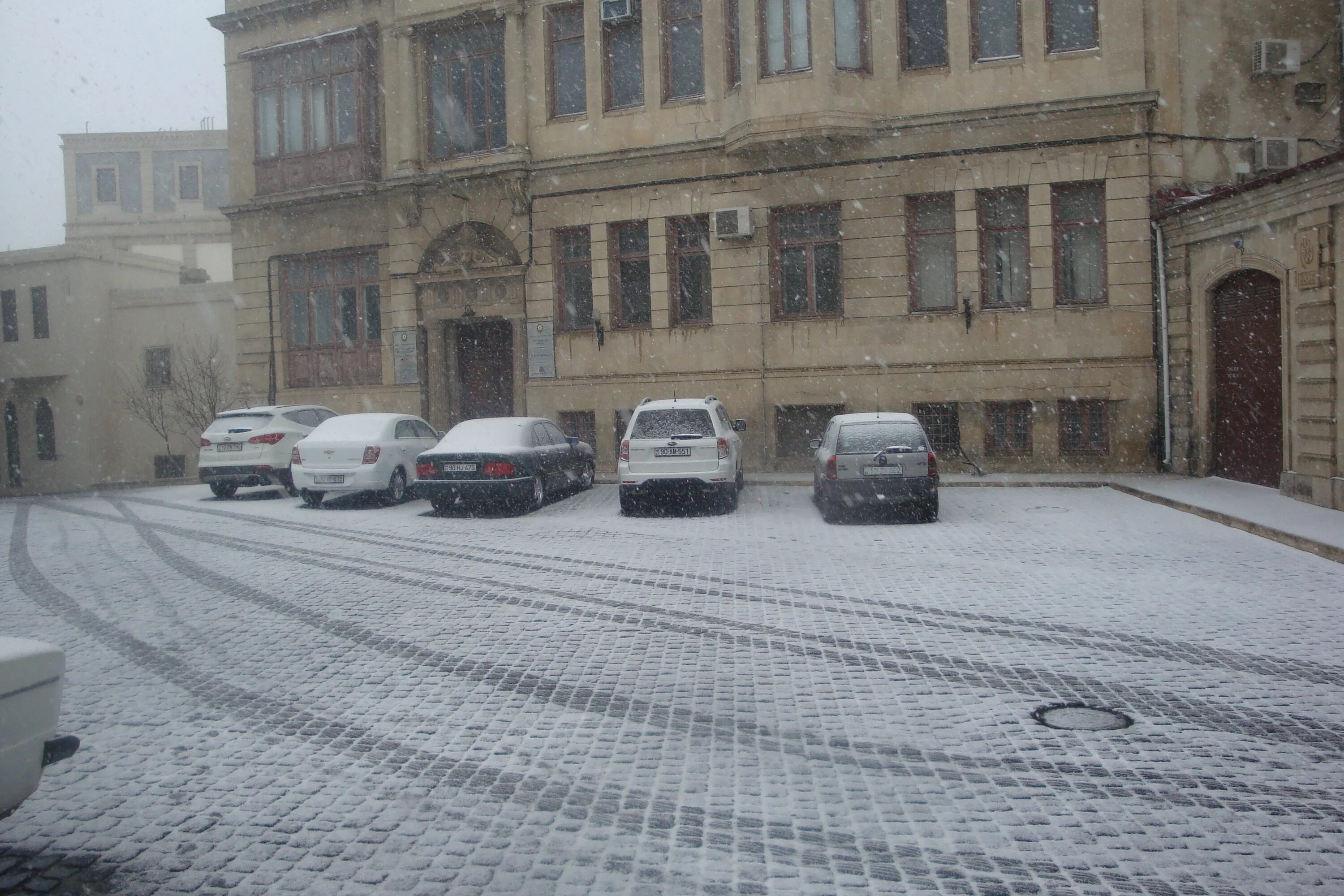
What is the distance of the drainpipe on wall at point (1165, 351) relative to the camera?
19141 mm

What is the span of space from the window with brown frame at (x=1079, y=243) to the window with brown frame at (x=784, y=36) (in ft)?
17.5

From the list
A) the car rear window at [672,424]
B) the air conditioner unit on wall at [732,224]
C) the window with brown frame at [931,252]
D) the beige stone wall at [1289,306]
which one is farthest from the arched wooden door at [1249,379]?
the air conditioner unit on wall at [732,224]

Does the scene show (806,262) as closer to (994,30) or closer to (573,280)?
(573,280)

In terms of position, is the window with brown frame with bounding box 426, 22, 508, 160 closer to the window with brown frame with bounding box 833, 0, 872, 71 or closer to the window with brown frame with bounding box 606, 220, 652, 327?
the window with brown frame with bounding box 606, 220, 652, 327

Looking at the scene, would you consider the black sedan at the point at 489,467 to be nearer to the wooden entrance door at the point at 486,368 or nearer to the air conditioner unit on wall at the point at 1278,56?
the wooden entrance door at the point at 486,368

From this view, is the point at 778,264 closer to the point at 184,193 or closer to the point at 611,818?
the point at 611,818

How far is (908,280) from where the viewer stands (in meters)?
21.0

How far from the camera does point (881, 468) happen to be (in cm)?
1408

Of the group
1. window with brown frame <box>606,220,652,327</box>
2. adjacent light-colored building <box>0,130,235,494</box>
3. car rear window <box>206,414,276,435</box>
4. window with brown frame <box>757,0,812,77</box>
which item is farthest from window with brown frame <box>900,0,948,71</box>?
adjacent light-colored building <box>0,130,235,494</box>

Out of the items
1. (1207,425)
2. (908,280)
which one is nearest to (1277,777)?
(1207,425)

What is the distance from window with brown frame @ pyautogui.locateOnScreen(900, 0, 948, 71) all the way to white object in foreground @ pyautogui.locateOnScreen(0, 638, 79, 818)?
780 inches

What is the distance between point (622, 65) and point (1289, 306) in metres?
14.2

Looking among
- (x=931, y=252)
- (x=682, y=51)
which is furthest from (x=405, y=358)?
(x=931, y=252)

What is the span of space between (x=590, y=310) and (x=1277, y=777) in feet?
65.6
